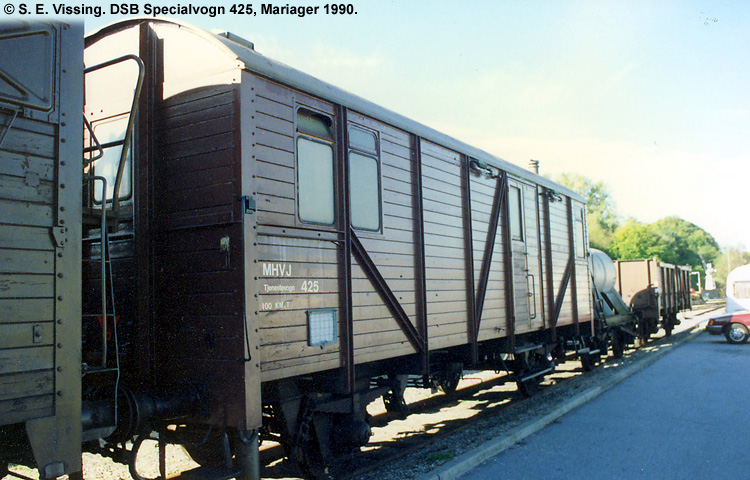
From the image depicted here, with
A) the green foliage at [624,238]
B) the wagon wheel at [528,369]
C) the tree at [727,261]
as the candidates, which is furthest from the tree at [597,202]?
the wagon wheel at [528,369]

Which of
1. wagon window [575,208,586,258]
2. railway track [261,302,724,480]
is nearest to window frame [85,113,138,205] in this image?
railway track [261,302,724,480]

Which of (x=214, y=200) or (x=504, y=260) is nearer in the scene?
(x=214, y=200)

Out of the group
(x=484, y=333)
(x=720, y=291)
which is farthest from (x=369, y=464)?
(x=720, y=291)

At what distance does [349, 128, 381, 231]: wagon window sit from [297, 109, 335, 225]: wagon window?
31 centimetres

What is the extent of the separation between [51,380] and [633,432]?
6.61 metres

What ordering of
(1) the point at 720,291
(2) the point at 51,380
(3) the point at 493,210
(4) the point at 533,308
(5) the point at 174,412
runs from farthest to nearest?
(1) the point at 720,291
(4) the point at 533,308
(3) the point at 493,210
(5) the point at 174,412
(2) the point at 51,380

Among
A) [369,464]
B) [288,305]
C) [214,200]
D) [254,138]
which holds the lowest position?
[369,464]

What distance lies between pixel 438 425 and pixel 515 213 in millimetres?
3435

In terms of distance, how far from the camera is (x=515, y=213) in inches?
370

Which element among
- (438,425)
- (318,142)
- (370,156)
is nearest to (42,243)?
(318,142)

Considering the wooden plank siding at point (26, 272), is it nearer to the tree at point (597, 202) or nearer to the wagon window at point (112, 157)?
the wagon window at point (112, 157)

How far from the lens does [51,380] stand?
10.8ft

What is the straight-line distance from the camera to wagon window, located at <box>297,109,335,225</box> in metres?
5.08

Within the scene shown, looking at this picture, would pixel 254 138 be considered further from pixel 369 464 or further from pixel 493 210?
pixel 493 210
